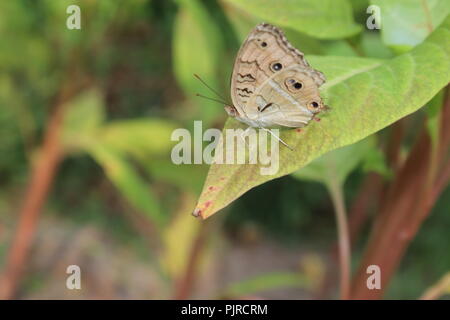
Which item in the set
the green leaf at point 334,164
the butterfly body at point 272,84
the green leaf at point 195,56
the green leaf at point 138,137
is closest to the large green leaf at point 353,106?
the butterfly body at point 272,84

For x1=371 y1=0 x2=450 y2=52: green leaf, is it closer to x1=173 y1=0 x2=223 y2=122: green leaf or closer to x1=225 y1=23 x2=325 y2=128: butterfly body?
x1=225 y1=23 x2=325 y2=128: butterfly body

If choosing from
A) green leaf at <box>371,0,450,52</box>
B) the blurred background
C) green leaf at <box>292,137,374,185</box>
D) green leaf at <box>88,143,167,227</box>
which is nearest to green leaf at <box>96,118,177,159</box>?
the blurred background

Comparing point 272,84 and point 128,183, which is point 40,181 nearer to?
point 128,183

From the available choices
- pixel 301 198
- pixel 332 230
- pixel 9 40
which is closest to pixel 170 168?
pixel 9 40

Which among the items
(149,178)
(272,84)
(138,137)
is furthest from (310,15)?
(149,178)

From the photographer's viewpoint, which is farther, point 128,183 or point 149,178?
point 149,178

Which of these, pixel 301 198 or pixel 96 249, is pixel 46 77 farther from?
pixel 301 198

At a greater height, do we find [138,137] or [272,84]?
[138,137]

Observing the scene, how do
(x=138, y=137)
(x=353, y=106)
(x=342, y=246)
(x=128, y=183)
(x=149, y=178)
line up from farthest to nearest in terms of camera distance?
(x=149, y=178) < (x=138, y=137) < (x=128, y=183) < (x=342, y=246) < (x=353, y=106)
